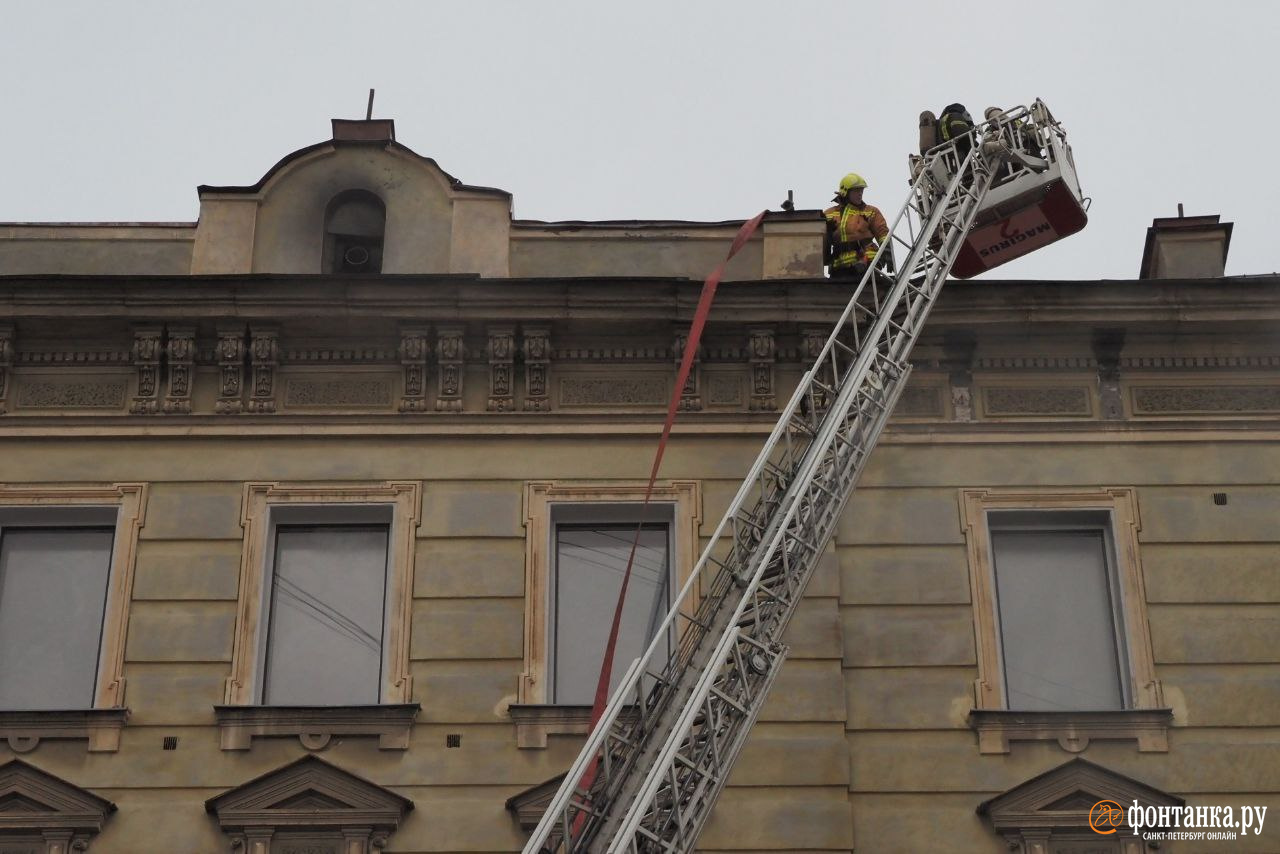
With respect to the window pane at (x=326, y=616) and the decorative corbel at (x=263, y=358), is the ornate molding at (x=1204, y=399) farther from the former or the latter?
the decorative corbel at (x=263, y=358)

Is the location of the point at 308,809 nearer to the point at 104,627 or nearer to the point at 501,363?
the point at 104,627

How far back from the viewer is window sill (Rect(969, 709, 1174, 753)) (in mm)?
14383

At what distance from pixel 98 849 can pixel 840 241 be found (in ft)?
26.7

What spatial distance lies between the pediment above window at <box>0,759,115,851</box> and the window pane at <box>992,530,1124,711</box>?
734cm

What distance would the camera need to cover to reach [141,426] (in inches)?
620

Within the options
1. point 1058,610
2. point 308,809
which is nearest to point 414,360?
point 308,809

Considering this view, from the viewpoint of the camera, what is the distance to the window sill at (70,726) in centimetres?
1436

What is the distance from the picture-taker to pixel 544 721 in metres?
14.4

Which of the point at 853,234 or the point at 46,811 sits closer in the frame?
the point at 46,811

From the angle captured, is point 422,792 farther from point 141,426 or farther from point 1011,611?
point 1011,611

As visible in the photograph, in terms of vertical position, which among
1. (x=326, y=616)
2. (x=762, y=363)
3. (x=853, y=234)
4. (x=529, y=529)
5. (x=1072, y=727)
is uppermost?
(x=853, y=234)

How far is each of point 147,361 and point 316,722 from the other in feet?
12.1

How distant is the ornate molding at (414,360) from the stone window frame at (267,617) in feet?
2.77

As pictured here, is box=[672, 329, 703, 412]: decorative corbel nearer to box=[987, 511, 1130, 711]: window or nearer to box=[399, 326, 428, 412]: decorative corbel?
box=[399, 326, 428, 412]: decorative corbel
